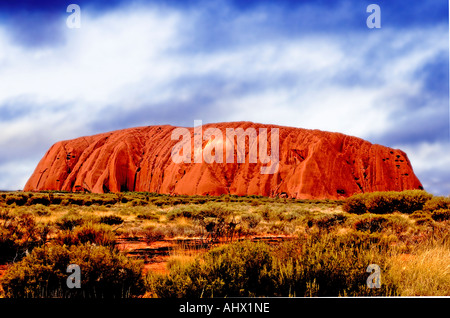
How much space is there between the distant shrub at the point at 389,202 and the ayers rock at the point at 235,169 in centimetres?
2973

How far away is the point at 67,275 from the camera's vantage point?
3.86 m

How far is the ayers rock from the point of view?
5538 centimetres

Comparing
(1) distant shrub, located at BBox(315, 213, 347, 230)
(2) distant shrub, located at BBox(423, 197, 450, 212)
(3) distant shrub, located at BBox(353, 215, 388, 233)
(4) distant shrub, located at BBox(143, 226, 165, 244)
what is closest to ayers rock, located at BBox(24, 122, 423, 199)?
(2) distant shrub, located at BBox(423, 197, 450, 212)

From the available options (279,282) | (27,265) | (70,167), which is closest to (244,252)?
(279,282)

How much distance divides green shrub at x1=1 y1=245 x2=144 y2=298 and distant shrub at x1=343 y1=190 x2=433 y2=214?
70.7 ft

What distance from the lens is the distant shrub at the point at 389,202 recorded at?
2089 cm

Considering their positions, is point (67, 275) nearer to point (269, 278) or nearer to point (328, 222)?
point (269, 278)

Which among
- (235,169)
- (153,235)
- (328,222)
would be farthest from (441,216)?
(235,169)

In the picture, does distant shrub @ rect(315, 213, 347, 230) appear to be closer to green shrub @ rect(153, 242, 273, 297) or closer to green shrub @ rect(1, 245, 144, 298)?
green shrub @ rect(153, 242, 273, 297)

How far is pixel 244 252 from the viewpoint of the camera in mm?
3840

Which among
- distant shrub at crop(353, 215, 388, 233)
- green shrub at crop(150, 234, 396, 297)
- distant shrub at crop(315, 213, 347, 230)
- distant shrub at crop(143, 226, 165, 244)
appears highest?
green shrub at crop(150, 234, 396, 297)

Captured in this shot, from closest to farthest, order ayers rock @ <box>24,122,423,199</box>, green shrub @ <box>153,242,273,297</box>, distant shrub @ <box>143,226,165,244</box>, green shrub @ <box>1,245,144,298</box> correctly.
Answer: green shrub @ <box>153,242,273,297</box> → green shrub @ <box>1,245,144,298</box> → distant shrub @ <box>143,226,165,244</box> → ayers rock @ <box>24,122,423,199</box>
